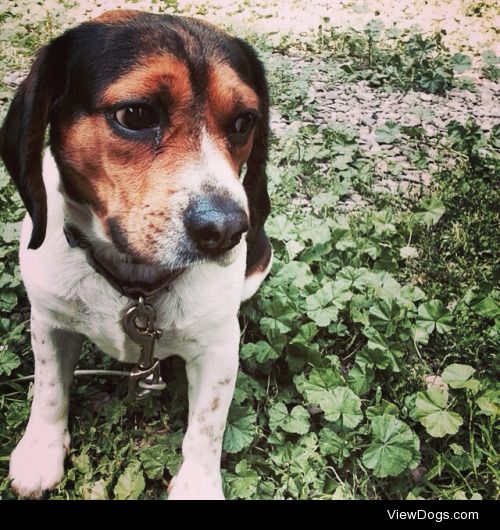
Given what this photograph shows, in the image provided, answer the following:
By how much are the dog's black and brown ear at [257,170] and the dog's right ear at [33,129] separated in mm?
519

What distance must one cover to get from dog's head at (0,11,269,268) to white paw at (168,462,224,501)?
2.20ft

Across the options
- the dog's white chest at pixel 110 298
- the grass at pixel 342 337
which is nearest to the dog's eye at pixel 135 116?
the dog's white chest at pixel 110 298

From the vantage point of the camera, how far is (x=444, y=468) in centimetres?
186

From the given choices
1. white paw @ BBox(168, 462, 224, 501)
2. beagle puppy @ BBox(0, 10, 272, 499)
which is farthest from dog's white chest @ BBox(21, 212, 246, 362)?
white paw @ BBox(168, 462, 224, 501)

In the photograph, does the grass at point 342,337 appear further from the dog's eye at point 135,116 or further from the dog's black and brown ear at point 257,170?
the dog's eye at point 135,116

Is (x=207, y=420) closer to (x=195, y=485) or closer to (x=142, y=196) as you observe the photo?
(x=195, y=485)

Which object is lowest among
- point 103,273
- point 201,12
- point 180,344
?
point 180,344

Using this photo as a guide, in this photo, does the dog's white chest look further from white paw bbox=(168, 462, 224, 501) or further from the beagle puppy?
white paw bbox=(168, 462, 224, 501)

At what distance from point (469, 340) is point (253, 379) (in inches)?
29.8

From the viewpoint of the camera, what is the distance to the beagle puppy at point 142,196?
1418 mm

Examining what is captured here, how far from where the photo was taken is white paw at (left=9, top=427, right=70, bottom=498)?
1769 mm

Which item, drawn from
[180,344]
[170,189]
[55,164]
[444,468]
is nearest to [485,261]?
[444,468]

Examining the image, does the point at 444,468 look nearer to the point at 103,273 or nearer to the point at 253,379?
the point at 253,379

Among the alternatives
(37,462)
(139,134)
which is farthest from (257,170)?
(37,462)
